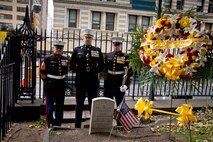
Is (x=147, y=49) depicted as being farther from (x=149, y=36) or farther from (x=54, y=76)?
(x=54, y=76)

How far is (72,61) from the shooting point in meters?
5.81

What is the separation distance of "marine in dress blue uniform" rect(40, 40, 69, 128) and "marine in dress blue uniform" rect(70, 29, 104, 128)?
0.30m

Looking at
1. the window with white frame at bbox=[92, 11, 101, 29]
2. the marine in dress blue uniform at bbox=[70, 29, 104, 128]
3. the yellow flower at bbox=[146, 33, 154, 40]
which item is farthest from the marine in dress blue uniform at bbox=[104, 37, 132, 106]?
the window with white frame at bbox=[92, 11, 101, 29]

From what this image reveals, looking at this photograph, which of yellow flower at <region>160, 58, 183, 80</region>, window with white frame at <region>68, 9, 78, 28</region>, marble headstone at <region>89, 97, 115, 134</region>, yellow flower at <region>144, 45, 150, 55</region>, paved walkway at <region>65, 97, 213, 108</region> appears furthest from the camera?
window with white frame at <region>68, 9, 78, 28</region>

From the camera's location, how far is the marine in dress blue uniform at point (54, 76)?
5.60 m

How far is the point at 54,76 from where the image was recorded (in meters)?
5.64

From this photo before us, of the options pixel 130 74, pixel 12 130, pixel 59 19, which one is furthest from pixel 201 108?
pixel 59 19

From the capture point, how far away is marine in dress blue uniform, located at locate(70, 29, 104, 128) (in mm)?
5711

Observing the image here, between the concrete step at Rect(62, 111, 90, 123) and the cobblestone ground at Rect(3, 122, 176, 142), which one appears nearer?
the cobblestone ground at Rect(3, 122, 176, 142)

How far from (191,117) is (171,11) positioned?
1948 millimetres

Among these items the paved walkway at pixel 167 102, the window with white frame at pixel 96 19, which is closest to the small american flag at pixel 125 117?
the paved walkway at pixel 167 102

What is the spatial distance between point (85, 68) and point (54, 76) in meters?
0.71

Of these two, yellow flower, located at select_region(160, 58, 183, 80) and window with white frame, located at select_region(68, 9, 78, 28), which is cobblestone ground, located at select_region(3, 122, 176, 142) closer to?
yellow flower, located at select_region(160, 58, 183, 80)

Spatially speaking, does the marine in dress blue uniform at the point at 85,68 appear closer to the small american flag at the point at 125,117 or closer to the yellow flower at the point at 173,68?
the small american flag at the point at 125,117
